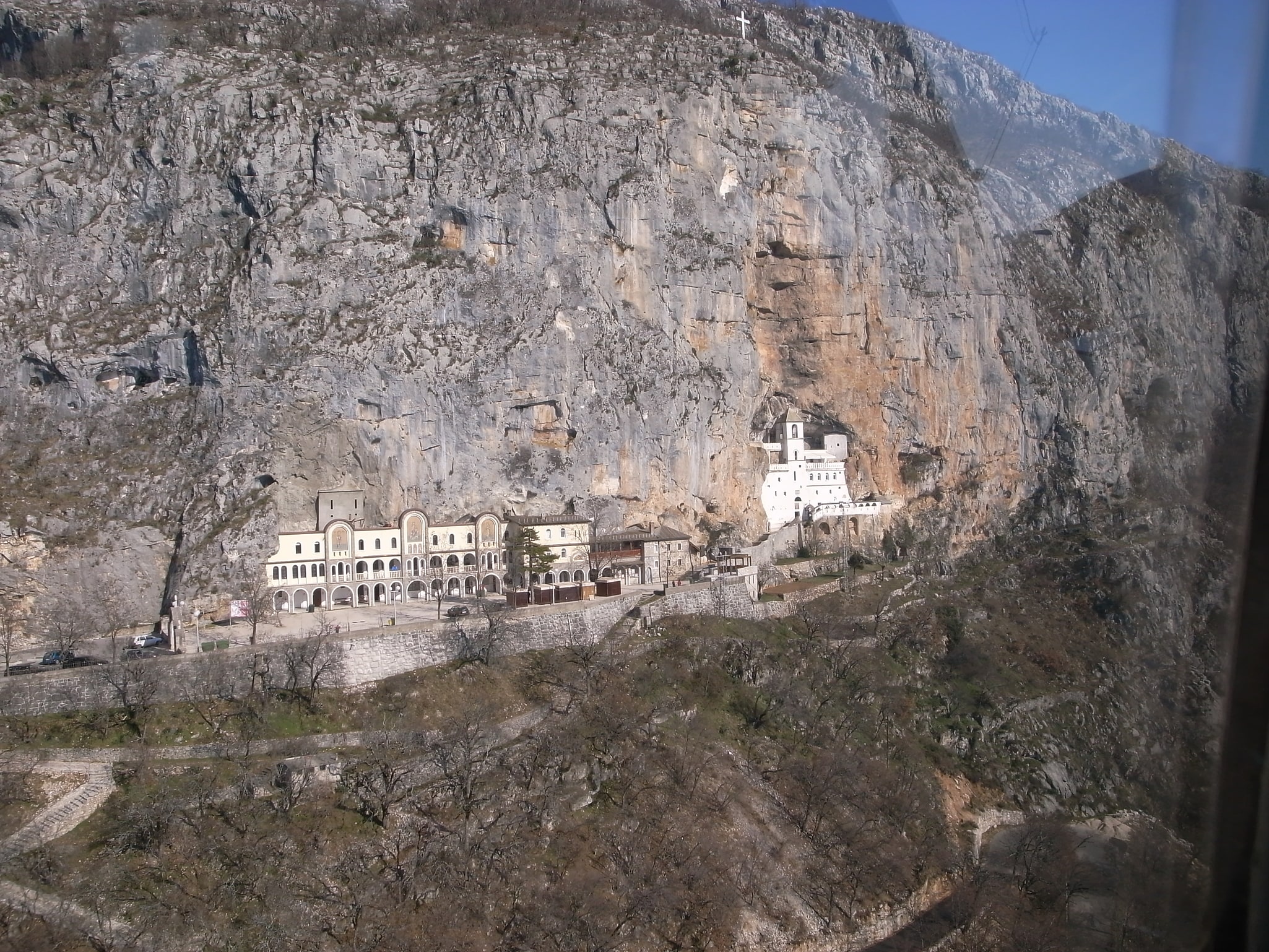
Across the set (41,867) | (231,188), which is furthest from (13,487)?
(41,867)

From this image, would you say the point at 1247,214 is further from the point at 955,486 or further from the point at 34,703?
the point at 955,486

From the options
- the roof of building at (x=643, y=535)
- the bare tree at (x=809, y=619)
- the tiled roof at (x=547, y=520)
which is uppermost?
the tiled roof at (x=547, y=520)

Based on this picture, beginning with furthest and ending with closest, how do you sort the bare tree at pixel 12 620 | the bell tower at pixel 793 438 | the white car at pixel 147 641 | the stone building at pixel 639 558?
1. the bell tower at pixel 793 438
2. the stone building at pixel 639 558
3. the white car at pixel 147 641
4. the bare tree at pixel 12 620

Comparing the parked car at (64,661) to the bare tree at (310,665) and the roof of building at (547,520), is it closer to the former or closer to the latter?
the bare tree at (310,665)

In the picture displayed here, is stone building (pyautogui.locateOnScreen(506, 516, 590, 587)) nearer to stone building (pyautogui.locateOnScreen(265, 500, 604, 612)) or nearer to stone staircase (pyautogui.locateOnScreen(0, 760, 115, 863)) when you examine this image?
stone building (pyautogui.locateOnScreen(265, 500, 604, 612))

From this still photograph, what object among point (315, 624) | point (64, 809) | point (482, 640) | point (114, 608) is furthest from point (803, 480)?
point (64, 809)

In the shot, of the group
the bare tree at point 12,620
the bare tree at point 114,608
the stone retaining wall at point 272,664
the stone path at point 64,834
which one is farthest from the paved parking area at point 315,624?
the stone path at point 64,834
